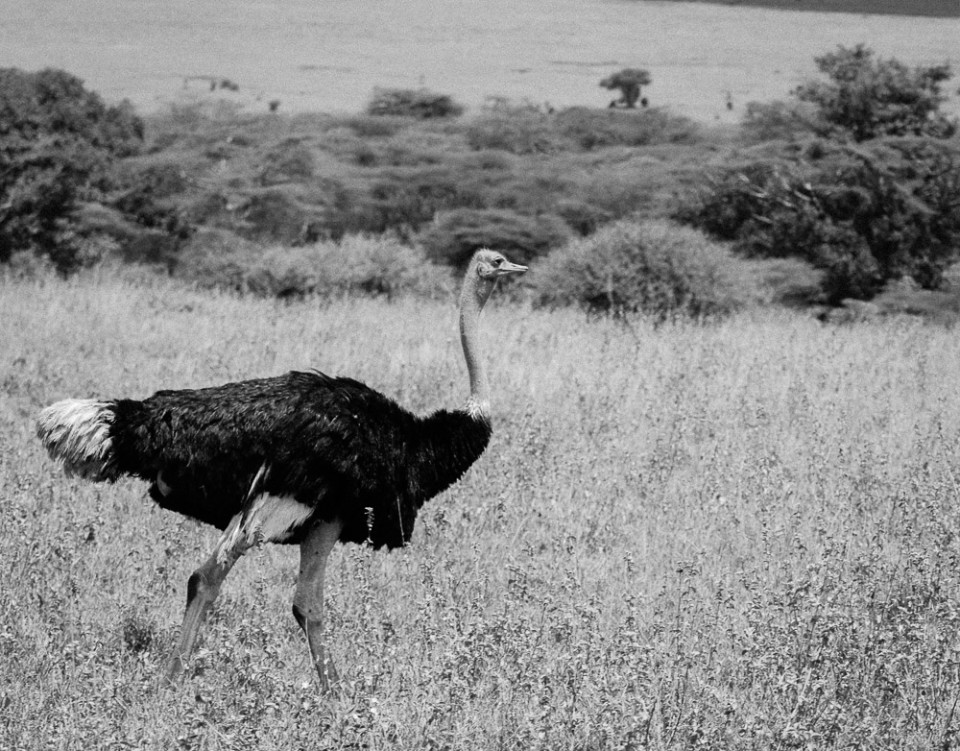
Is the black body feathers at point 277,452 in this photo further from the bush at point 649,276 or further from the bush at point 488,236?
the bush at point 488,236

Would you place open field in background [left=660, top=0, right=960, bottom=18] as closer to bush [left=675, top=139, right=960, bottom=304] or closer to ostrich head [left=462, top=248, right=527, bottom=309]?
bush [left=675, top=139, right=960, bottom=304]

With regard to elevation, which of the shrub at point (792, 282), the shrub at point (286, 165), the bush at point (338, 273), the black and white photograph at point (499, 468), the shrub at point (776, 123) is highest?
the black and white photograph at point (499, 468)

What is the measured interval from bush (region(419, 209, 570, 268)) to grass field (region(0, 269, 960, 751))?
1074 centimetres

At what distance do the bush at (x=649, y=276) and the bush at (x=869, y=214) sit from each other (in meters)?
3.29

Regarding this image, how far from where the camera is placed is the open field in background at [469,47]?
1795 inches

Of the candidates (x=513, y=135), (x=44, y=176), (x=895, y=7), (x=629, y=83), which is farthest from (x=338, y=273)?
(x=895, y=7)

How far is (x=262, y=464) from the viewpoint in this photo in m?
4.07

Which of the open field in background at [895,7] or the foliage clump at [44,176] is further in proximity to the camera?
the open field in background at [895,7]

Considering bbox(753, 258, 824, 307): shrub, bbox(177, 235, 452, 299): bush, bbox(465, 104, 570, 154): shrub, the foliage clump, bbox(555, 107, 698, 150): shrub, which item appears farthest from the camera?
bbox(555, 107, 698, 150): shrub

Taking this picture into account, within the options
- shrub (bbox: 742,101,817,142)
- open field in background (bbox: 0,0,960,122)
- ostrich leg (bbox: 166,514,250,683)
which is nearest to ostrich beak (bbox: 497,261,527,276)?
ostrich leg (bbox: 166,514,250,683)

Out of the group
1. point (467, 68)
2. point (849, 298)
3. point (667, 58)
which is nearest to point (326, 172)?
point (849, 298)

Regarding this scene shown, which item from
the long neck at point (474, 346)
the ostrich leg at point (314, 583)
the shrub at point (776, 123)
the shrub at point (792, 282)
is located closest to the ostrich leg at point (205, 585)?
the ostrich leg at point (314, 583)

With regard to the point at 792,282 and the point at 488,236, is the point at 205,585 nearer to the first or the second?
the point at 792,282

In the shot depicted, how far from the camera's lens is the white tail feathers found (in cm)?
413
